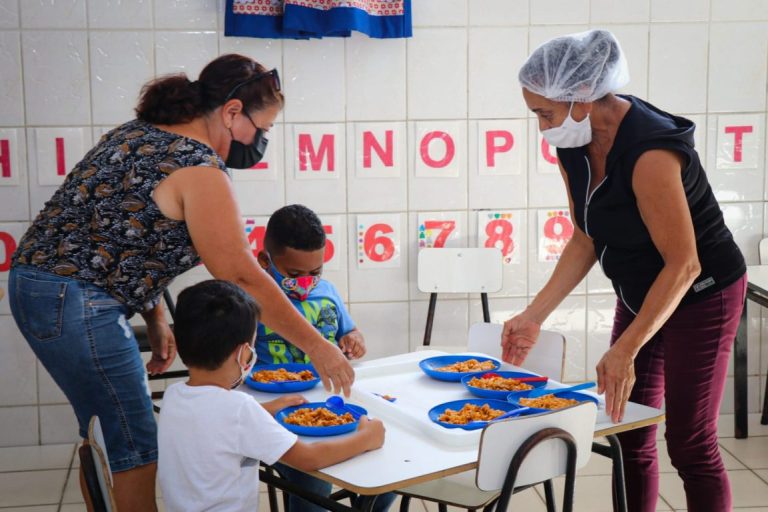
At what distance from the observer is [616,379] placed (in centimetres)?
175

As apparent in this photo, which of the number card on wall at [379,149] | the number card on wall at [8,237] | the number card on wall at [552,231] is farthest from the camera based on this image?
the number card on wall at [552,231]

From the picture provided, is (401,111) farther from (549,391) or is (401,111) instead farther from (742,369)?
(549,391)

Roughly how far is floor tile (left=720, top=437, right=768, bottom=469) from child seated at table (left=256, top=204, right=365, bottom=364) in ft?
5.60

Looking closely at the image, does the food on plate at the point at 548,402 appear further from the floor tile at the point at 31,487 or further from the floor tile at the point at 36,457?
the floor tile at the point at 36,457

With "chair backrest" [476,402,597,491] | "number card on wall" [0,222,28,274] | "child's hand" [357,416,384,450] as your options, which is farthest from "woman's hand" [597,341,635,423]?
"number card on wall" [0,222,28,274]

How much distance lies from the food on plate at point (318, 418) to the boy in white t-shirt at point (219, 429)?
7 cm

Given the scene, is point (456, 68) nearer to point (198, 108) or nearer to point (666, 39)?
point (666, 39)

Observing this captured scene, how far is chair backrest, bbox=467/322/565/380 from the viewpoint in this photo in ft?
7.20

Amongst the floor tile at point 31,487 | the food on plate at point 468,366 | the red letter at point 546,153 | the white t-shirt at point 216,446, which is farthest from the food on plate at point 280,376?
the red letter at point 546,153

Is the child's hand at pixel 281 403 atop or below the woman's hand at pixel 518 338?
below

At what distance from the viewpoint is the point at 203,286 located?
1.58 m

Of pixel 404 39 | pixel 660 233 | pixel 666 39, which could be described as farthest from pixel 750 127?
pixel 660 233

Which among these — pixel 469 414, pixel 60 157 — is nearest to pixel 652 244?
pixel 469 414

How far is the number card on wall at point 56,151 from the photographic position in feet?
10.6
